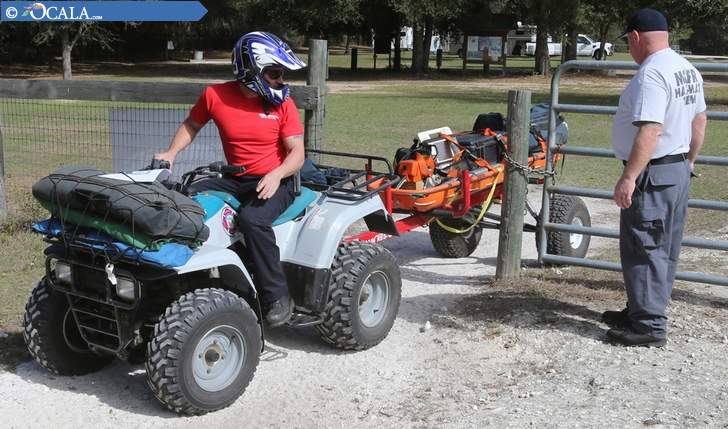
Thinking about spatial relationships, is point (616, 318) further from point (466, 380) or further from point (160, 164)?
point (160, 164)

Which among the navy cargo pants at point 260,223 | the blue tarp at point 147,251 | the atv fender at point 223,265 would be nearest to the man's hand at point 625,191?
the navy cargo pants at point 260,223

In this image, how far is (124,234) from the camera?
4.45 meters

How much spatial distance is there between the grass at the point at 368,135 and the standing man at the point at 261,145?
1932 mm

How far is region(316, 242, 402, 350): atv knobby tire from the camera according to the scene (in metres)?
5.43

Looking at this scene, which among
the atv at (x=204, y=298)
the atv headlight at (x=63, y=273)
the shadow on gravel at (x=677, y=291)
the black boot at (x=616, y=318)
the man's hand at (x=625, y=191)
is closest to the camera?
the atv at (x=204, y=298)

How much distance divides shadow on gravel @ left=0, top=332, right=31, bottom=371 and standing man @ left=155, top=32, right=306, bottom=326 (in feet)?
4.80

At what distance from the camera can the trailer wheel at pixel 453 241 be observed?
802 centimetres

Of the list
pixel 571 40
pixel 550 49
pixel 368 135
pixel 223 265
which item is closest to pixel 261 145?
pixel 223 265

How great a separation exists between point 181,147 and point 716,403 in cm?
330

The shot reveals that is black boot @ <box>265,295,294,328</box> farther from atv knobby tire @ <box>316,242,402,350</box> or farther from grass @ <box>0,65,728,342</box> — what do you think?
grass @ <box>0,65,728,342</box>

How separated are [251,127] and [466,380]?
6.23 feet

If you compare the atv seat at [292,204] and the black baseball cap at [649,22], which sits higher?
the black baseball cap at [649,22]

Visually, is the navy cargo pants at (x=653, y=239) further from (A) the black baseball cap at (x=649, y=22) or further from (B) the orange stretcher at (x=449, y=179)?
(B) the orange stretcher at (x=449, y=179)

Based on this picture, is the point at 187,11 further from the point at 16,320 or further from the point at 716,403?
the point at 716,403
